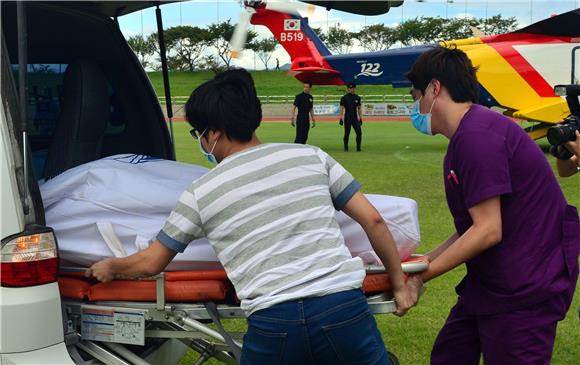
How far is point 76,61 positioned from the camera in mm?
4379

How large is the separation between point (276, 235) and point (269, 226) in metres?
0.04

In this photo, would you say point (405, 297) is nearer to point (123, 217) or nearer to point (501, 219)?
point (501, 219)

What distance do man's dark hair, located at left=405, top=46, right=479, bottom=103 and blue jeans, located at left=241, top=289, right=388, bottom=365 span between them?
3.15 feet

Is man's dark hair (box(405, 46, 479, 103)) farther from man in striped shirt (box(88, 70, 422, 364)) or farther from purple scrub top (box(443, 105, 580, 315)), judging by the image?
man in striped shirt (box(88, 70, 422, 364))

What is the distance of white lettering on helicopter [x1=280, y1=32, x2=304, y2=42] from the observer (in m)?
29.9

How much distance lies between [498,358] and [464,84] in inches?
43.1

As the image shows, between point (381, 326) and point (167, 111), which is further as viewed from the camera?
point (381, 326)

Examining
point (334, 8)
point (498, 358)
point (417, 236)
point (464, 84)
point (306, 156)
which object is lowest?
point (498, 358)

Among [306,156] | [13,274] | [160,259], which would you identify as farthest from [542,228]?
[13,274]

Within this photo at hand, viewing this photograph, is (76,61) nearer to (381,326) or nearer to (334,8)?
(334,8)

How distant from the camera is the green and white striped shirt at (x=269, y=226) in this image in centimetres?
246

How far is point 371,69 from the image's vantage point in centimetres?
2533

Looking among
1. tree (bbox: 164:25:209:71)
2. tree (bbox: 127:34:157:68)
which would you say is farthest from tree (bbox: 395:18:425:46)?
tree (bbox: 127:34:157:68)

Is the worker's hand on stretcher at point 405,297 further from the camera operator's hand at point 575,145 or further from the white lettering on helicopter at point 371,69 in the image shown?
the white lettering on helicopter at point 371,69
